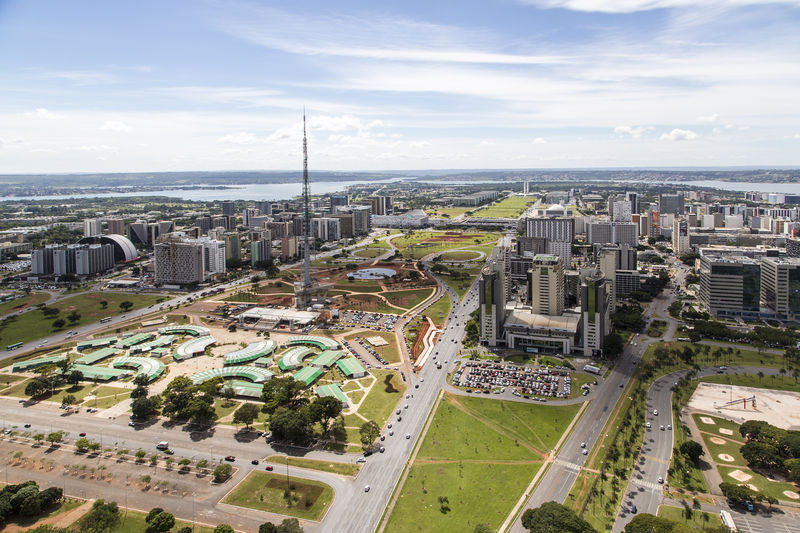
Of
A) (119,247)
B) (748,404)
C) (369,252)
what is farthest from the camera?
(369,252)

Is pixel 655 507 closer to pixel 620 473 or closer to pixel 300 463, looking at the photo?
pixel 620 473

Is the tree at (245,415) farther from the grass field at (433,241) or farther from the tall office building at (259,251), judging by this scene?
the grass field at (433,241)

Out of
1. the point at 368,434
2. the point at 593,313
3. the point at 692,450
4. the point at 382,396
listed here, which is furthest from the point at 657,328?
the point at 368,434

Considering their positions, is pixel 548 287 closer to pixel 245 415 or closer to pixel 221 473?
pixel 245 415

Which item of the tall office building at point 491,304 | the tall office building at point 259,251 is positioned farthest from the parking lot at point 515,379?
the tall office building at point 259,251

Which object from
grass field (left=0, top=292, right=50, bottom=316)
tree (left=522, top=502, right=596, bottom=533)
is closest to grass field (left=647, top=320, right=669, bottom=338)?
tree (left=522, top=502, right=596, bottom=533)

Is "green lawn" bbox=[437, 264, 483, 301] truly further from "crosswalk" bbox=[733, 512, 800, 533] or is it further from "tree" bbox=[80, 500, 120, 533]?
"tree" bbox=[80, 500, 120, 533]

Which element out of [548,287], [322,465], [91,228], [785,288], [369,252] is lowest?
[322,465]
